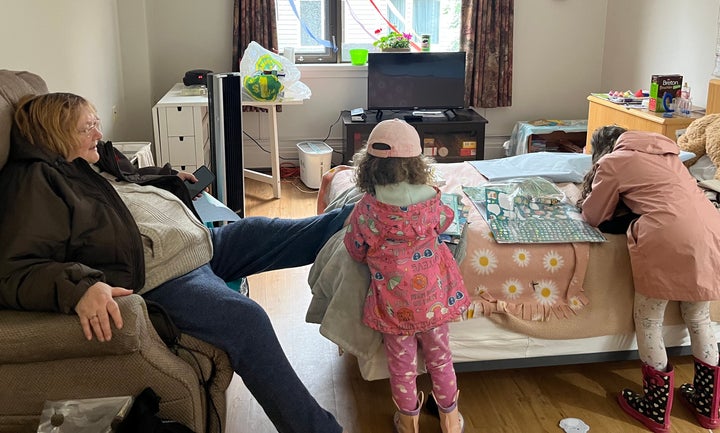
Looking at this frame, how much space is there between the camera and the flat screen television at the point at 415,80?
5207 millimetres

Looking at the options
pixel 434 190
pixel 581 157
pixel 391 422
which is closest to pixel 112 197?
pixel 434 190

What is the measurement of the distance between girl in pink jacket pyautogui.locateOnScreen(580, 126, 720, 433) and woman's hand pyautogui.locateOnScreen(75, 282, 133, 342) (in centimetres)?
165

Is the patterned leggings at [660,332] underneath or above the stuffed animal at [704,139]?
underneath

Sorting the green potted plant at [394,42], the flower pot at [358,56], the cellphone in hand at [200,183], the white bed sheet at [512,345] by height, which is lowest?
the white bed sheet at [512,345]

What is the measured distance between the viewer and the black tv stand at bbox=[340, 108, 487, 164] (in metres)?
5.21

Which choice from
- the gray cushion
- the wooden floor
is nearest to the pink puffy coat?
the wooden floor

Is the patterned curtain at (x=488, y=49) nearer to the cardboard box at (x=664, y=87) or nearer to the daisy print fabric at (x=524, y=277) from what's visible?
the cardboard box at (x=664, y=87)

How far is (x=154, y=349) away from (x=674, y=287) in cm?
161

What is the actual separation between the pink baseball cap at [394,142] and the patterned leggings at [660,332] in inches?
38.0

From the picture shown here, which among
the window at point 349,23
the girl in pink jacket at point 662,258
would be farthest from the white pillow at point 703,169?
the window at point 349,23

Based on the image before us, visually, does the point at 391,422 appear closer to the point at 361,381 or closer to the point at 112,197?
the point at 361,381

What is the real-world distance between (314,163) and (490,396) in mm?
2811

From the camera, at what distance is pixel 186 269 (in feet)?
7.04

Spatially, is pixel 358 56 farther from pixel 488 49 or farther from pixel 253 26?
pixel 488 49
